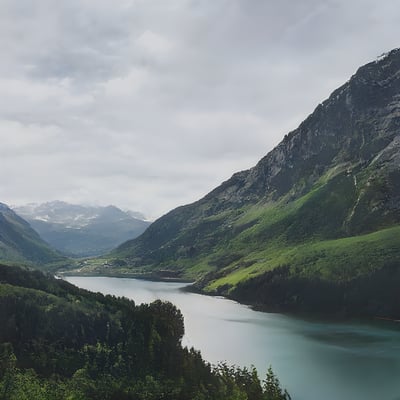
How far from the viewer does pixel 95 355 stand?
119188mm

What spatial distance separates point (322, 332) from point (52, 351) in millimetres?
115966

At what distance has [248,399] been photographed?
313 feet

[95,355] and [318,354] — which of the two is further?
[318,354]

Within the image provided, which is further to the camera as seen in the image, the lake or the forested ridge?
the lake

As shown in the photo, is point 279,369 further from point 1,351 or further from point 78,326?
point 1,351

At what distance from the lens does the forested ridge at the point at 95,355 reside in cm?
9557

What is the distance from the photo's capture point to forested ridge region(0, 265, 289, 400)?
314ft

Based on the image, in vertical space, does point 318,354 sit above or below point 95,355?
below

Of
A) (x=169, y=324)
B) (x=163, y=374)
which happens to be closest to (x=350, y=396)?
(x=163, y=374)

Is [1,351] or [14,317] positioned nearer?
[1,351]

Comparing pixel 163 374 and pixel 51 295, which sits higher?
pixel 51 295

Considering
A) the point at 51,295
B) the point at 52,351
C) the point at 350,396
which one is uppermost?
the point at 51,295

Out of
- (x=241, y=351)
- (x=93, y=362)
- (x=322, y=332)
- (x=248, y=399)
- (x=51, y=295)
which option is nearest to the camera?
(x=248, y=399)

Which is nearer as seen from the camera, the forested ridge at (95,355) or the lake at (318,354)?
the forested ridge at (95,355)
